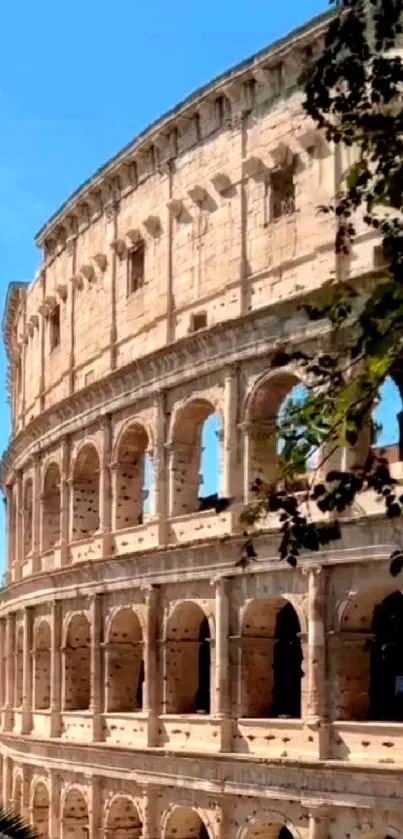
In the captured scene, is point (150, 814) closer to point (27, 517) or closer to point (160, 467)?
point (160, 467)

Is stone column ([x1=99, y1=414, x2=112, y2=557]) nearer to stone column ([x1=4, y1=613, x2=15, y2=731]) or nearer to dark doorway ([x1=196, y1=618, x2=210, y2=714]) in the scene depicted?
dark doorway ([x1=196, y1=618, x2=210, y2=714])

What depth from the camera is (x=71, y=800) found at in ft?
92.0

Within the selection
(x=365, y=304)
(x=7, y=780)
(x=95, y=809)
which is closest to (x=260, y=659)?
(x=95, y=809)

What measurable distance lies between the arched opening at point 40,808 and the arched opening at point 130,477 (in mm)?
5900

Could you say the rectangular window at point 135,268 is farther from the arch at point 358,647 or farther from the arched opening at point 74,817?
the arched opening at point 74,817

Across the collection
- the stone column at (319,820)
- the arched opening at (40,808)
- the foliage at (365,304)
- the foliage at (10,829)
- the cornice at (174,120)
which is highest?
the cornice at (174,120)

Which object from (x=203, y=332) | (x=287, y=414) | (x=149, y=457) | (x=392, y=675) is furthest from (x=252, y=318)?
(x=287, y=414)

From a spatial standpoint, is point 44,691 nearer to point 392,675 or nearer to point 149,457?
point 149,457

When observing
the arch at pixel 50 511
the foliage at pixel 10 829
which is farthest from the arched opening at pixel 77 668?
the foliage at pixel 10 829

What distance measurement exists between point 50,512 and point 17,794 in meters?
5.70

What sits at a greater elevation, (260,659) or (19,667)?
(260,659)

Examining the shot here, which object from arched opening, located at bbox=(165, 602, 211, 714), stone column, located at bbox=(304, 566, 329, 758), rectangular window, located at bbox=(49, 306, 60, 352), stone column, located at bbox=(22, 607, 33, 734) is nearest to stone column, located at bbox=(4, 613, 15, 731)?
stone column, located at bbox=(22, 607, 33, 734)

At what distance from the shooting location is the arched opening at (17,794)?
30797 mm

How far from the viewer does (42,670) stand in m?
30.6
